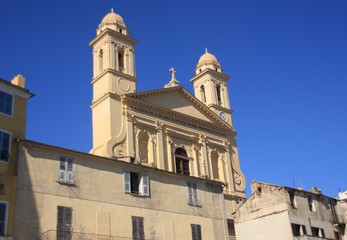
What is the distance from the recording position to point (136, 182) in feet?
97.1

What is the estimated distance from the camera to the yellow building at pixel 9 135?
75.3 feet

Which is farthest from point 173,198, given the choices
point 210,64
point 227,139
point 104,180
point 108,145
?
point 210,64

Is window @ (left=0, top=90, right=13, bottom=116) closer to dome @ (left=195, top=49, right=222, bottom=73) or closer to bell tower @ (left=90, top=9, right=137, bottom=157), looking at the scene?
bell tower @ (left=90, top=9, right=137, bottom=157)

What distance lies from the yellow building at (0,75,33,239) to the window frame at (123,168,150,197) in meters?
6.35

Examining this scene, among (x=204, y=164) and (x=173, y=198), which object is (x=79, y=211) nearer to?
(x=173, y=198)

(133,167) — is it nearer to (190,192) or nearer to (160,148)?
(190,192)

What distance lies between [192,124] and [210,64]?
36.2 feet

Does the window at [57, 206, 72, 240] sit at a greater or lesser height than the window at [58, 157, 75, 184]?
lesser

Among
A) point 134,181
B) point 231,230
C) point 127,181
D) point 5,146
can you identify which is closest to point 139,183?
point 134,181

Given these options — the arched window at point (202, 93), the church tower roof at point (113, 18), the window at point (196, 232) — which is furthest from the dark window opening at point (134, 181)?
the arched window at point (202, 93)

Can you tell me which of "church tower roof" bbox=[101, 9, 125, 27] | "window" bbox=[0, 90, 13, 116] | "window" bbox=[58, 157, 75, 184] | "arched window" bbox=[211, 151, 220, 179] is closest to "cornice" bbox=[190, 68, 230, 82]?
"arched window" bbox=[211, 151, 220, 179]

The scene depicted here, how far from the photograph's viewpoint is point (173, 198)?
30469 mm

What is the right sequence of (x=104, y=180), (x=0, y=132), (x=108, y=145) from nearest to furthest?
(x=0, y=132) → (x=104, y=180) → (x=108, y=145)

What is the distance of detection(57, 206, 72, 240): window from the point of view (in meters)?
24.6
